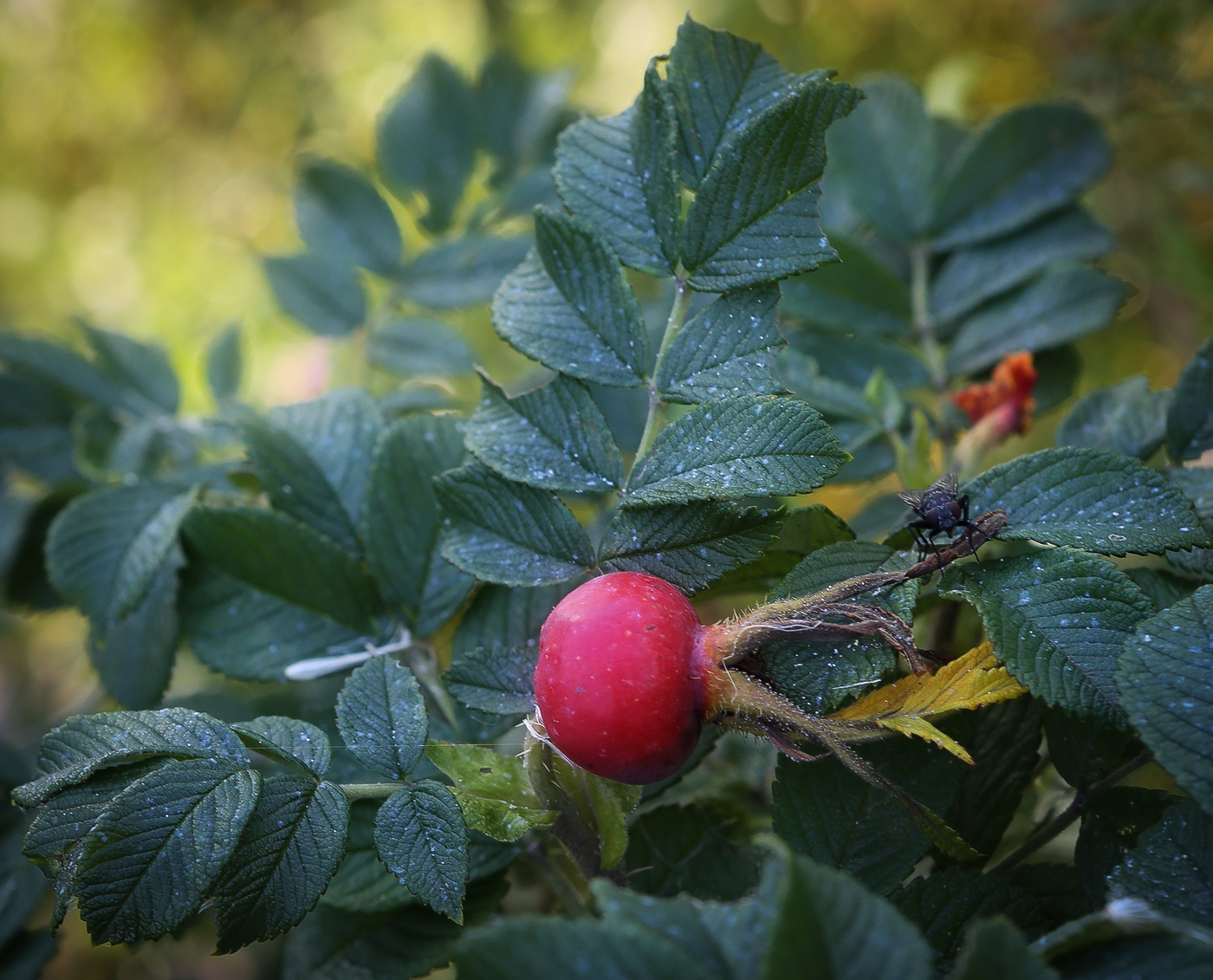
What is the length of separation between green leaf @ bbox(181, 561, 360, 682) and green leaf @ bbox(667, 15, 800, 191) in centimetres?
38

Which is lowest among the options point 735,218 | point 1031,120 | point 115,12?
point 735,218

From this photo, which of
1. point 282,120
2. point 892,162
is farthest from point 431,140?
point 282,120

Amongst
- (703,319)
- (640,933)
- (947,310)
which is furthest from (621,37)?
(640,933)

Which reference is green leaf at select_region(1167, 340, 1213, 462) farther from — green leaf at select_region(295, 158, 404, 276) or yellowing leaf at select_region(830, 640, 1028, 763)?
green leaf at select_region(295, 158, 404, 276)

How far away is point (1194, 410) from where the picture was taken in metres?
0.55

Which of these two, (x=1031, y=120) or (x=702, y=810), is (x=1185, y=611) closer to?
(x=702, y=810)

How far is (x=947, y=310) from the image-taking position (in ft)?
2.60

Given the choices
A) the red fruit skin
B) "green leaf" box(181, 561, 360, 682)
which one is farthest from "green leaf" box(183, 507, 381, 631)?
the red fruit skin

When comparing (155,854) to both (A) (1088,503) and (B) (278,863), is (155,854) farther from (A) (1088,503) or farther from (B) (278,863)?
(A) (1088,503)

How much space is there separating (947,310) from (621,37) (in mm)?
1008

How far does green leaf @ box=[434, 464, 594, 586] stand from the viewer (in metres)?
0.51

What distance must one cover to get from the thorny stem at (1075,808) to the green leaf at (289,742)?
37cm

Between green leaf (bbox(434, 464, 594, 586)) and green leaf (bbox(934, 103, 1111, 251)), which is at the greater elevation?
green leaf (bbox(934, 103, 1111, 251))

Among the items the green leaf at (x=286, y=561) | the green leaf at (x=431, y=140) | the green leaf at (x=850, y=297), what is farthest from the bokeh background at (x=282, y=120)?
the green leaf at (x=286, y=561)
